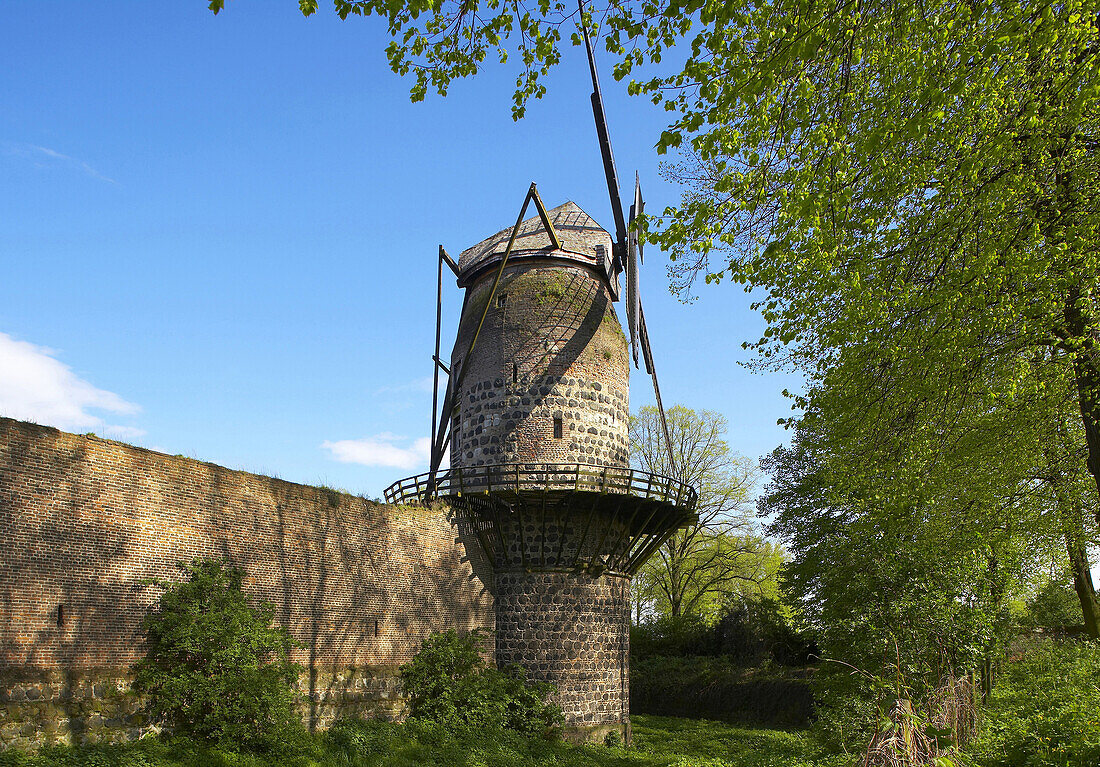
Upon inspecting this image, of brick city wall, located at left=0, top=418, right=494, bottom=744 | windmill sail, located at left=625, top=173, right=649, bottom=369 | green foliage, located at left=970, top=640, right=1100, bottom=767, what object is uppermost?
windmill sail, located at left=625, top=173, right=649, bottom=369

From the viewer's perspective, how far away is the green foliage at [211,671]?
10.9 metres

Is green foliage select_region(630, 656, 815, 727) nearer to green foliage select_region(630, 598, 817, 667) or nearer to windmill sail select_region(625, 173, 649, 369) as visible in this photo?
green foliage select_region(630, 598, 817, 667)

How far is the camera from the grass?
32.6 feet

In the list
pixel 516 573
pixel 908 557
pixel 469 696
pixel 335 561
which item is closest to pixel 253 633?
pixel 335 561

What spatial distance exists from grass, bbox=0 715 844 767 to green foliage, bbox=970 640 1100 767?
198 cm

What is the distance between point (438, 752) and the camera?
45.8 feet

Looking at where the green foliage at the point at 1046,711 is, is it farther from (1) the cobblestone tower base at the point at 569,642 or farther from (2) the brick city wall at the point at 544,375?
(2) the brick city wall at the point at 544,375

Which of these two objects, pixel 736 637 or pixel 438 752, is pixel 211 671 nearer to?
pixel 438 752

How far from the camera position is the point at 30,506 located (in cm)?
1006

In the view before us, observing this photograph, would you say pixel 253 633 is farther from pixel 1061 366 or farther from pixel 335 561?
pixel 1061 366

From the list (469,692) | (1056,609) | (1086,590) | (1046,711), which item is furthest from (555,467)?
(1056,609)

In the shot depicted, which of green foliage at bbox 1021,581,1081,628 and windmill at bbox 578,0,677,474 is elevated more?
windmill at bbox 578,0,677,474

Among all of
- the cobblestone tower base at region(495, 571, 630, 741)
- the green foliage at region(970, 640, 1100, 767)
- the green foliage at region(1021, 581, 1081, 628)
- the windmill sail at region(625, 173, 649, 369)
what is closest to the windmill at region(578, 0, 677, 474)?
the windmill sail at region(625, 173, 649, 369)

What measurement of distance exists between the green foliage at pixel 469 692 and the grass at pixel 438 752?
19.5 inches
